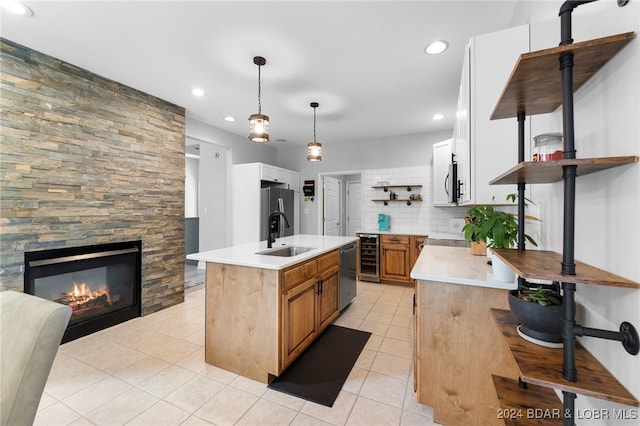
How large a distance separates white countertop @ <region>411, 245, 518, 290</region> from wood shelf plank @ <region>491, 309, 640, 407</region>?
575 mm

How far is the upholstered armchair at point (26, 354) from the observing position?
0.79 meters

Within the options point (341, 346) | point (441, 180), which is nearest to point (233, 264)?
point (341, 346)

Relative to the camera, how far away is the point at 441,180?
4.07 metres

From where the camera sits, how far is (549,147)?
881 millimetres

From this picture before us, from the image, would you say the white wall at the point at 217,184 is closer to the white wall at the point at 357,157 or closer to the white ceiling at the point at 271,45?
the white wall at the point at 357,157

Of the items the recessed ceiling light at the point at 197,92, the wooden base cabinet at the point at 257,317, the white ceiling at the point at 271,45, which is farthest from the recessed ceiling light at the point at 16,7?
the wooden base cabinet at the point at 257,317

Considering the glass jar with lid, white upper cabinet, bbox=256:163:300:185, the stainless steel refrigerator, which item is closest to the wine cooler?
the stainless steel refrigerator

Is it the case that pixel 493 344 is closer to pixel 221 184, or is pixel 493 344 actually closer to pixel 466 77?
pixel 466 77

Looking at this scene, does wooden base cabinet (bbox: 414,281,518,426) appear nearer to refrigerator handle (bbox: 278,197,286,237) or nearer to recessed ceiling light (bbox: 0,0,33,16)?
recessed ceiling light (bbox: 0,0,33,16)

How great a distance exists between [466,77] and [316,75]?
1620 millimetres

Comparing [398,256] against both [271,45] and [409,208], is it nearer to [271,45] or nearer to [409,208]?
[409,208]

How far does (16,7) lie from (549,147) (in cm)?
335

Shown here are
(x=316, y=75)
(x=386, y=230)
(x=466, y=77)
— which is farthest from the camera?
(x=386, y=230)

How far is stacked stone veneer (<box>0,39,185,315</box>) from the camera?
2.26 m
